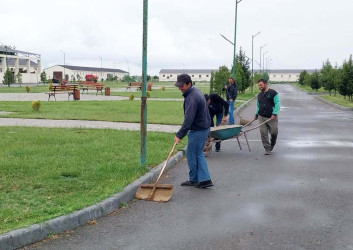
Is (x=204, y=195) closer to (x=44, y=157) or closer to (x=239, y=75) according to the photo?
(x=44, y=157)

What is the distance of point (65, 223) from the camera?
5.30 metres

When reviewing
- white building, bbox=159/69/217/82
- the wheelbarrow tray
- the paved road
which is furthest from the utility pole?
white building, bbox=159/69/217/82

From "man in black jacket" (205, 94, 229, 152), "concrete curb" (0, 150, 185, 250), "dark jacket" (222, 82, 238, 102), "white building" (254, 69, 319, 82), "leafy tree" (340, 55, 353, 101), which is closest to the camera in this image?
"concrete curb" (0, 150, 185, 250)

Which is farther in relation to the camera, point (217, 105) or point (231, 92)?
point (231, 92)

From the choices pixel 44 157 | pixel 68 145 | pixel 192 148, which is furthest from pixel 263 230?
pixel 68 145

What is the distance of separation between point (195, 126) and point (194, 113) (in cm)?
28

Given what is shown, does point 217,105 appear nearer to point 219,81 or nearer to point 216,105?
point 216,105

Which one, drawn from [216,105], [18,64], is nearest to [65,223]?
[216,105]

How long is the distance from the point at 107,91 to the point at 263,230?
117 ft

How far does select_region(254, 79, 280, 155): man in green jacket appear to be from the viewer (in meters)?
11.2

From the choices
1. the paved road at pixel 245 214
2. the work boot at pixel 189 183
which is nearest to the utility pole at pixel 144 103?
the paved road at pixel 245 214

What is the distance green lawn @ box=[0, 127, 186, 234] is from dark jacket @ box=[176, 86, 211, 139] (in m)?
1.16

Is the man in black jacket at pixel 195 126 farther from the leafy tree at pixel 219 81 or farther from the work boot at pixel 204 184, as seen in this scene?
the leafy tree at pixel 219 81

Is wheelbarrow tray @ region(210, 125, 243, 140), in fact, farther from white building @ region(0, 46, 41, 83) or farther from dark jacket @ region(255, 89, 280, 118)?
white building @ region(0, 46, 41, 83)
